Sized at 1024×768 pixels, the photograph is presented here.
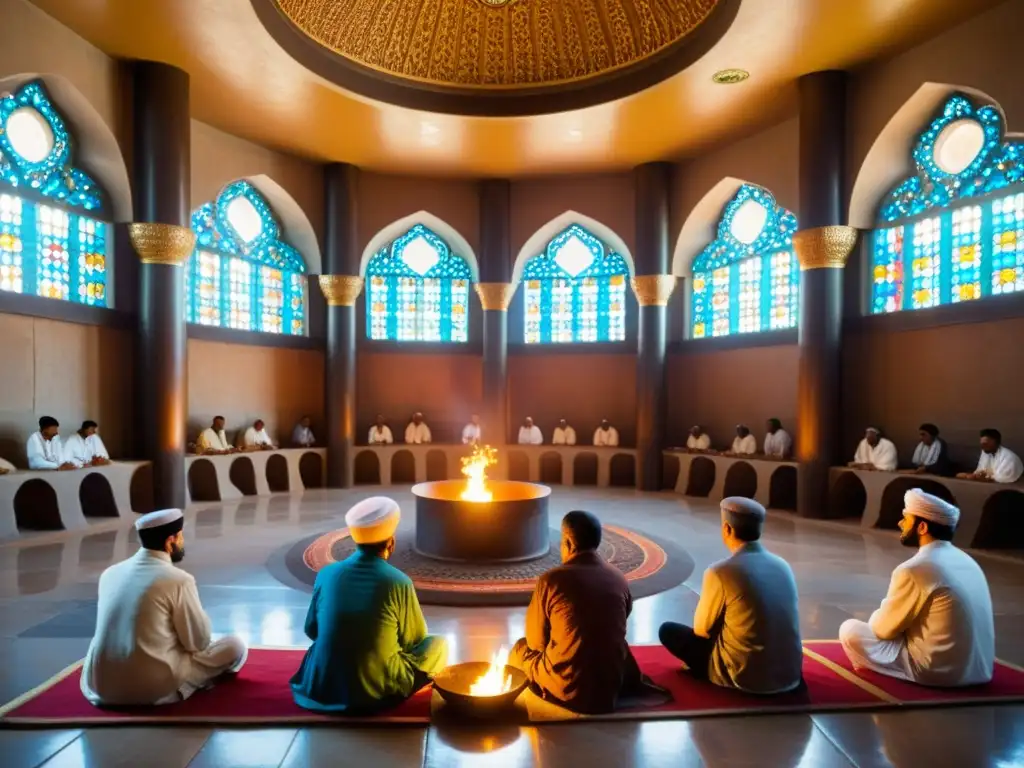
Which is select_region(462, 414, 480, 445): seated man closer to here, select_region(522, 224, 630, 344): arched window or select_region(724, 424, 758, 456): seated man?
select_region(522, 224, 630, 344): arched window

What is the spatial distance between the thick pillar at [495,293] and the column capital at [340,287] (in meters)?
2.55

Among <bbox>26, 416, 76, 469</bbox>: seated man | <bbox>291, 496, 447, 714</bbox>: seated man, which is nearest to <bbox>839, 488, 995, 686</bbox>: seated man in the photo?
<bbox>291, 496, 447, 714</bbox>: seated man

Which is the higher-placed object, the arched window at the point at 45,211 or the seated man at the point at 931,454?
the arched window at the point at 45,211

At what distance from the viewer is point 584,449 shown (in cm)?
1388

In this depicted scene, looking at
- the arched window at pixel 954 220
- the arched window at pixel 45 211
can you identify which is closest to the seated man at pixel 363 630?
the arched window at pixel 45 211

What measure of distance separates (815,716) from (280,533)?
6.73 m

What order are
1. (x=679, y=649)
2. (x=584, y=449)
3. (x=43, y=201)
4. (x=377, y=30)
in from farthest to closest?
(x=584, y=449)
(x=377, y=30)
(x=43, y=201)
(x=679, y=649)

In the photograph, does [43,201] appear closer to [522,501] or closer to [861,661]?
[522,501]

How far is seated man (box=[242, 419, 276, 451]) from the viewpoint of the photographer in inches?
477

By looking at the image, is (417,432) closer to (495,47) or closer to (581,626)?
(495,47)

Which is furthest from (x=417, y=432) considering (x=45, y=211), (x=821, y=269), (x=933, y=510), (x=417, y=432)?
(x=933, y=510)

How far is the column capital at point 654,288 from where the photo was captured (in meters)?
13.0

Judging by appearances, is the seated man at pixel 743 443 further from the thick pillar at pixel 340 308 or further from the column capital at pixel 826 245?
the thick pillar at pixel 340 308

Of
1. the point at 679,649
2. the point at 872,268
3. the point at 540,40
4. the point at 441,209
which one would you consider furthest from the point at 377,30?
the point at 679,649
